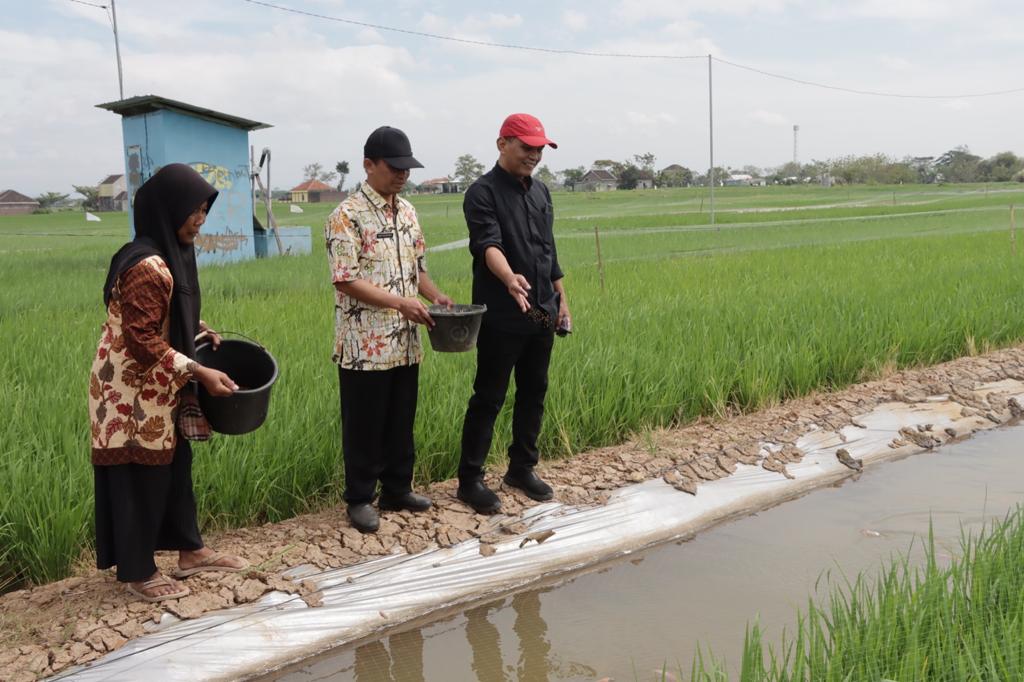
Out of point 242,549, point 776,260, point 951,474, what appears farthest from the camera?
point 776,260

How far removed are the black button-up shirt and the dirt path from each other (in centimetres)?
74

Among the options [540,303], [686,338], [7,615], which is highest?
[540,303]

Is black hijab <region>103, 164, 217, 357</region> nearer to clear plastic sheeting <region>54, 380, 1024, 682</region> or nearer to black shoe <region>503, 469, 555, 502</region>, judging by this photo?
clear plastic sheeting <region>54, 380, 1024, 682</region>

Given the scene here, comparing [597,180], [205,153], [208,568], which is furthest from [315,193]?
[208,568]

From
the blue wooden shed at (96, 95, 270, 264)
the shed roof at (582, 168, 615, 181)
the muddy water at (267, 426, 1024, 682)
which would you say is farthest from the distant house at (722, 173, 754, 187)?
the muddy water at (267, 426, 1024, 682)

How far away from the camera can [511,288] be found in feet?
9.32

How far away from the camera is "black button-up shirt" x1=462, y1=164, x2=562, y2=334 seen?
9.82 feet

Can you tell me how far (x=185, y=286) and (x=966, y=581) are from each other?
7.03 ft

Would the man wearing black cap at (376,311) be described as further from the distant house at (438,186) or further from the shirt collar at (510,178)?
the distant house at (438,186)

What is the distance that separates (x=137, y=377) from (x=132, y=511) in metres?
0.37

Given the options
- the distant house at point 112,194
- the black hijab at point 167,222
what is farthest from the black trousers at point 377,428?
the distant house at point 112,194

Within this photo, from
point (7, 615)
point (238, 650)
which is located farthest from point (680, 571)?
point (7, 615)

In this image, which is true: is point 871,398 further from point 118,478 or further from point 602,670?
point 118,478

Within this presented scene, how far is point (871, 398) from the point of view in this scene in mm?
4707
